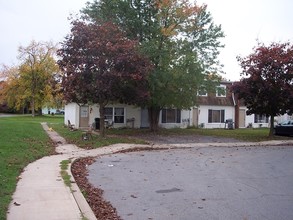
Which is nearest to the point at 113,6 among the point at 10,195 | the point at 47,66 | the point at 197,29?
the point at 197,29

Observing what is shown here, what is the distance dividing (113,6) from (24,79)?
134 feet

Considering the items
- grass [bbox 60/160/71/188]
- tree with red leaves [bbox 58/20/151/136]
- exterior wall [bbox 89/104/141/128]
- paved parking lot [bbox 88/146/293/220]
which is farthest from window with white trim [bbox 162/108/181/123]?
grass [bbox 60/160/71/188]

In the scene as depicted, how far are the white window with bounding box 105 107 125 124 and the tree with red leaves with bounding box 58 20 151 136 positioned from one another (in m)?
11.6

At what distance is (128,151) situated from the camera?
1909cm

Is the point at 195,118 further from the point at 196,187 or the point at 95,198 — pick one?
the point at 95,198

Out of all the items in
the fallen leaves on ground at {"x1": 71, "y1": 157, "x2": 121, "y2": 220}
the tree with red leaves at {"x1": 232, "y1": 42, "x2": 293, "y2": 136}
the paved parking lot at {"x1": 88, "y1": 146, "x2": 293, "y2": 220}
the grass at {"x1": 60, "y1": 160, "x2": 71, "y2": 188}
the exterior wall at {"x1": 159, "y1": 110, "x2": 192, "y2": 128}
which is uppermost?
the tree with red leaves at {"x1": 232, "y1": 42, "x2": 293, "y2": 136}

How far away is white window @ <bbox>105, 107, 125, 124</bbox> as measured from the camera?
3500 cm

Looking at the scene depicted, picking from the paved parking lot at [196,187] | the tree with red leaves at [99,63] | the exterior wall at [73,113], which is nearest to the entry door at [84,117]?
the exterior wall at [73,113]

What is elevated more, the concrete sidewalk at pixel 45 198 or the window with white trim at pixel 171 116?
the window with white trim at pixel 171 116

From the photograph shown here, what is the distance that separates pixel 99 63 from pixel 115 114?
45.2 feet

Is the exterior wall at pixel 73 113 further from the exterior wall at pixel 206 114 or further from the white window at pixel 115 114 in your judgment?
the exterior wall at pixel 206 114

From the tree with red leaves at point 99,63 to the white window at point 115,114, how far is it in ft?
38.2

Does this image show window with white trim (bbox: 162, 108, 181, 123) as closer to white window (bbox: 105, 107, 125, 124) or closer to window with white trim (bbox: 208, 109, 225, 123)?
window with white trim (bbox: 208, 109, 225, 123)

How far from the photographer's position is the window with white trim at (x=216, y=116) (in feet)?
137
